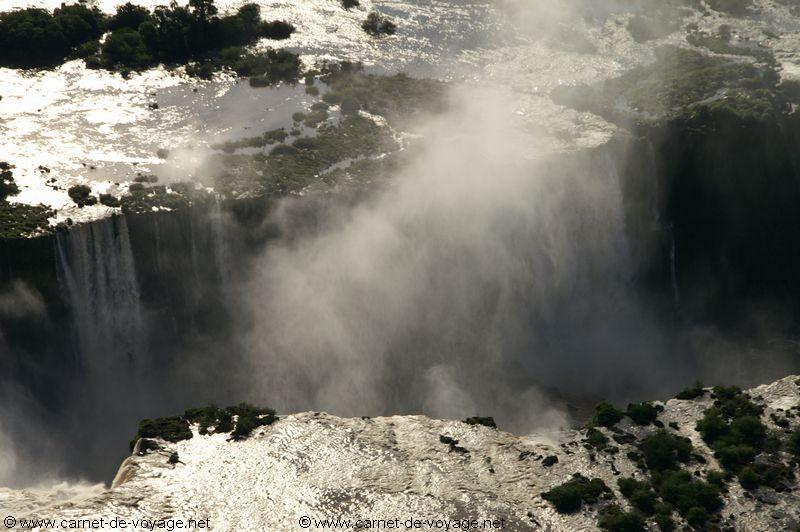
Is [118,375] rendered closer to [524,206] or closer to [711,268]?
[524,206]

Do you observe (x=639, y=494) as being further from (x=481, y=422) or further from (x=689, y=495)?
(x=481, y=422)

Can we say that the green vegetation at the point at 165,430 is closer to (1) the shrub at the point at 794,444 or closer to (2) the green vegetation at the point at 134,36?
(1) the shrub at the point at 794,444

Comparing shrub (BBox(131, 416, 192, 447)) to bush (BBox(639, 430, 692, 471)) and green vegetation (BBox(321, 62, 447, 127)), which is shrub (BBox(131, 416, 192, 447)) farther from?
green vegetation (BBox(321, 62, 447, 127))

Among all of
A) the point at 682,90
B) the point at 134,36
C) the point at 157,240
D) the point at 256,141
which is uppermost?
the point at 134,36

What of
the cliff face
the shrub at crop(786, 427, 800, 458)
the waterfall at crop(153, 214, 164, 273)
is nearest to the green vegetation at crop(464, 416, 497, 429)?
the cliff face

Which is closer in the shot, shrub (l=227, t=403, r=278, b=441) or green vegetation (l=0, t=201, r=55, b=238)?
shrub (l=227, t=403, r=278, b=441)

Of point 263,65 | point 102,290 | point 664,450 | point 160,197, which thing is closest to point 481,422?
point 664,450
